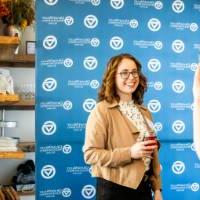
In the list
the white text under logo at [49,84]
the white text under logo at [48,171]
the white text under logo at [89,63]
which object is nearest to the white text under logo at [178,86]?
the white text under logo at [89,63]

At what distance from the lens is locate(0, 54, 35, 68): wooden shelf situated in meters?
3.40

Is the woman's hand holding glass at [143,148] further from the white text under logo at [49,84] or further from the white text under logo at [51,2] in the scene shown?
the white text under logo at [51,2]

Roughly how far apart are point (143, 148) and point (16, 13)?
81.2 inches

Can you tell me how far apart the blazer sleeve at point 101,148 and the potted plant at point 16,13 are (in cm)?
161

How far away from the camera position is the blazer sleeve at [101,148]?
1929 millimetres

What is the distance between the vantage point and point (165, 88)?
10.6 ft

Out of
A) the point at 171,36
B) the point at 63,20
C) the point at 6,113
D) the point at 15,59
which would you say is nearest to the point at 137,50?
the point at 171,36

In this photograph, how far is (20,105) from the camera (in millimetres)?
3430

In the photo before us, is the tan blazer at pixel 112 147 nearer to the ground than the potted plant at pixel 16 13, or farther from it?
nearer to the ground

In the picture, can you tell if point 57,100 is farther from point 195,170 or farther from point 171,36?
point 195,170

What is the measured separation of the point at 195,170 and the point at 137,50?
1.25 m

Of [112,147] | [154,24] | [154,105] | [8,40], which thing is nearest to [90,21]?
[154,24]

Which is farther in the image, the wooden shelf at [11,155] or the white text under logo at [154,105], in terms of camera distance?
the white text under logo at [154,105]

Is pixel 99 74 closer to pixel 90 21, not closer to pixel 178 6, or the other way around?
pixel 90 21
